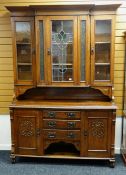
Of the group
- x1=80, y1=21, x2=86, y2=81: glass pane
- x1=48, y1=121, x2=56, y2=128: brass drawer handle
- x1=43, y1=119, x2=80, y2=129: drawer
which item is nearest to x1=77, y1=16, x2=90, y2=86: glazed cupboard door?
x1=80, y1=21, x2=86, y2=81: glass pane

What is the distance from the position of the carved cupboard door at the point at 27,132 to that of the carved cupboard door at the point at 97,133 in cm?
64

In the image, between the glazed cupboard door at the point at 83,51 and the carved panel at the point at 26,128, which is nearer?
the glazed cupboard door at the point at 83,51

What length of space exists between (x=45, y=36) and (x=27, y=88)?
734 millimetres

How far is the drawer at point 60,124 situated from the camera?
9.50ft

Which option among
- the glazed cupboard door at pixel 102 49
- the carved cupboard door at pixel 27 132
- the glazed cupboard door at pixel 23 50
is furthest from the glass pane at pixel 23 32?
the carved cupboard door at pixel 27 132

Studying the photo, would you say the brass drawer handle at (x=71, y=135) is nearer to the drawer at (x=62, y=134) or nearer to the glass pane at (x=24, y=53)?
the drawer at (x=62, y=134)

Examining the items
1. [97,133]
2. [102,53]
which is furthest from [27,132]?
[102,53]

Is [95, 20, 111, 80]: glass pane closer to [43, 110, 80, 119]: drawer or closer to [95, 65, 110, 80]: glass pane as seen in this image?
[95, 65, 110, 80]: glass pane

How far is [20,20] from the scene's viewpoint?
2.88 meters

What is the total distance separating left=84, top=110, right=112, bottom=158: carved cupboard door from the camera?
2861mm

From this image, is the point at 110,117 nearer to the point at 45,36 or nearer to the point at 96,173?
the point at 96,173

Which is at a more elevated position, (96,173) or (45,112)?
(45,112)

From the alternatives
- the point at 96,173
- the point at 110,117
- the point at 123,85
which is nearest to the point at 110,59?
the point at 123,85

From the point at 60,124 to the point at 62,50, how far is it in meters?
0.97
